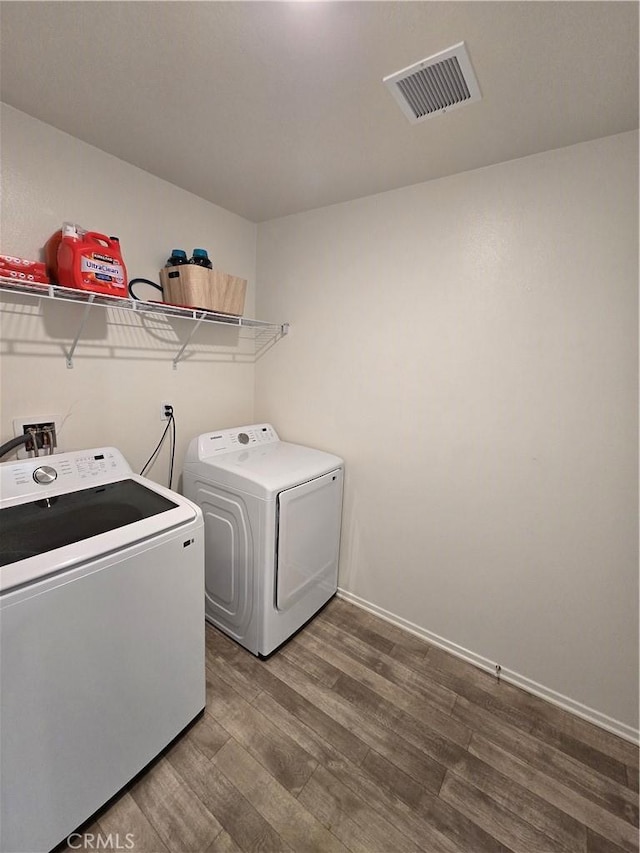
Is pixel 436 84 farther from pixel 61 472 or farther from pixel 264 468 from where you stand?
pixel 61 472

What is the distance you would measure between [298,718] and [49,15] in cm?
251

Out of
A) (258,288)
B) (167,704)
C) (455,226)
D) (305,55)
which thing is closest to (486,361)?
(455,226)

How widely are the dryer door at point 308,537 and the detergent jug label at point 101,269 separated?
115cm

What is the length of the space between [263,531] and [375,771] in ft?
3.22

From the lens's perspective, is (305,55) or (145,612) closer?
(305,55)

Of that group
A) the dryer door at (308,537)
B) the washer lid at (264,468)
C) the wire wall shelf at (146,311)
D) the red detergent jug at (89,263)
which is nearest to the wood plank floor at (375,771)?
the dryer door at (308,537)

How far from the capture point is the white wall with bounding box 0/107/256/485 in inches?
57.2

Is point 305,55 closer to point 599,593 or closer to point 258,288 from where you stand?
point 258,288

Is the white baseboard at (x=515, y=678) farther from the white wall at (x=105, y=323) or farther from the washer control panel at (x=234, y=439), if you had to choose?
the white wall at (x=105, y=323)

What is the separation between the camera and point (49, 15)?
0.99 metres

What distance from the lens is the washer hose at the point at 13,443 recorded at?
4.58ft

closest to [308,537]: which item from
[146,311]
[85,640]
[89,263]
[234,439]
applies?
[234,439]

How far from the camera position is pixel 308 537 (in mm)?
1936

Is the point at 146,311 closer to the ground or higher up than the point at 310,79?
closer to the ground
